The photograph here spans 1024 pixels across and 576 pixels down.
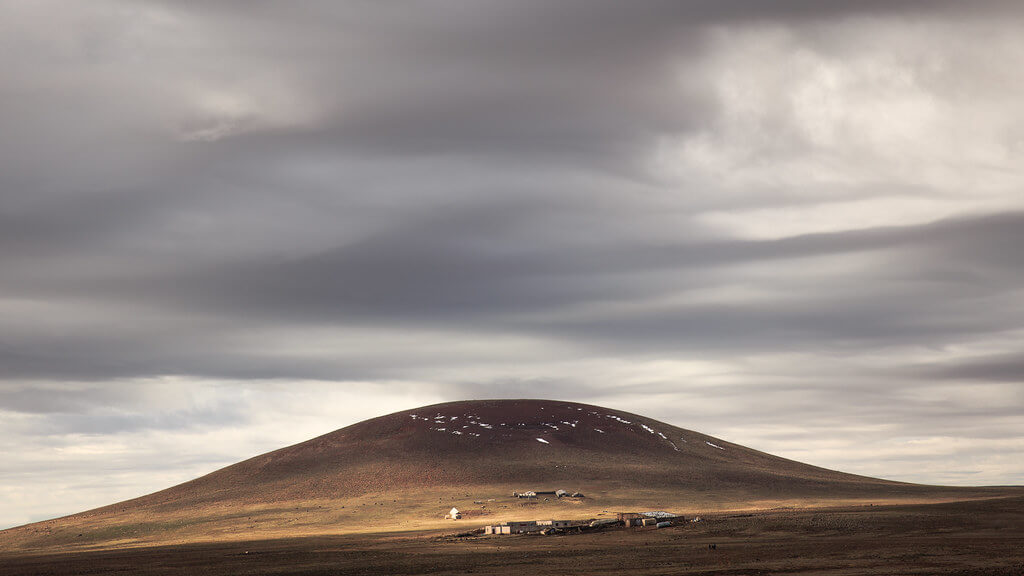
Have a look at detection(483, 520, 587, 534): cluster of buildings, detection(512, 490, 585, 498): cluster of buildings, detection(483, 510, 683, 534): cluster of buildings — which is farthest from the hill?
detection(483, 510, 683, 534): cluster of buildings

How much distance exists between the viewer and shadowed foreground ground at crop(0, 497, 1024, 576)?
71000mm

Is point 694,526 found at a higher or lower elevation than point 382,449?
lower

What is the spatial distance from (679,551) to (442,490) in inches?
3303

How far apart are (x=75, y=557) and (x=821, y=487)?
120 meters

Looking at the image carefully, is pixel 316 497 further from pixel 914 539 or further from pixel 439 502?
pixel 914 539

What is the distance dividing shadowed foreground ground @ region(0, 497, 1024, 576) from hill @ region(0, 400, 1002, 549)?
80.8 feet

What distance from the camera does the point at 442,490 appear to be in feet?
535


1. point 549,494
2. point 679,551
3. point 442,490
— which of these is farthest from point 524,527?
point 442,490

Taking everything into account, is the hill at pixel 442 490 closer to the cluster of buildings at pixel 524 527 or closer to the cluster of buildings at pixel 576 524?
the cluster of buildings at pixel 524 527

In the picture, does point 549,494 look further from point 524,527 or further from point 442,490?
point 524,527

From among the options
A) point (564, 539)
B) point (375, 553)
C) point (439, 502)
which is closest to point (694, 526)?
point (564, 539)

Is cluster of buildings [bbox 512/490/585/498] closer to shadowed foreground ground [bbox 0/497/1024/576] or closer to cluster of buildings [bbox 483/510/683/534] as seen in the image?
cluster of buildings [bbox 483/510/683/534]

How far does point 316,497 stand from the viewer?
16500cm

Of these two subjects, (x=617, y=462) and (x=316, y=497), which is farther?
(x=617, y=462)
